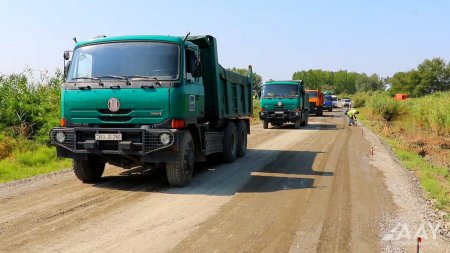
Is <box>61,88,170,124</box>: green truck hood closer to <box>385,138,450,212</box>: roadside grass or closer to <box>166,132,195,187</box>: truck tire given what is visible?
<box>166,132,195,187</box>: truck tire

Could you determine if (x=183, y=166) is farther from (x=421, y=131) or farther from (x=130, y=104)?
(x=421, y=131)

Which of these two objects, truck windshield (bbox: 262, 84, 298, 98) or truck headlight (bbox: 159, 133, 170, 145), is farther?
truck windshield (bbox: 262, 84, 298, 98)

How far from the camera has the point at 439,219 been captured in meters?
6.47

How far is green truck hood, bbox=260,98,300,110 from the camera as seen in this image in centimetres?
2411

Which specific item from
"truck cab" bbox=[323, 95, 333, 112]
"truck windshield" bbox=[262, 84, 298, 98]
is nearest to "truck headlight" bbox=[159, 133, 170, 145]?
"truck windshield" bbox=[262, 84, 298, 98]

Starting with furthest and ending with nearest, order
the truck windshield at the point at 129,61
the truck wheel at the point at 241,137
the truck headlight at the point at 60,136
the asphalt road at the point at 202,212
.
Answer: the truck wheel at the point at 241,137 → the truck headlight at the point at 60,136 → the truck windshield at the point at 129,61 → the asphalt road at the point at 202,212

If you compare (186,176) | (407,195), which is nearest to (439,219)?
(407,195)

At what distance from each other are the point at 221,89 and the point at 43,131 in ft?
20.9

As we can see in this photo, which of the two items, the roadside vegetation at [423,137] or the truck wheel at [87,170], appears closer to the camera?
the truck wheel at [87,170]

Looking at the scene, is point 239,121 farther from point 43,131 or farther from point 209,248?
point 209,248

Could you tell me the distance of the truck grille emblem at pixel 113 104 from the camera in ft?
24.5

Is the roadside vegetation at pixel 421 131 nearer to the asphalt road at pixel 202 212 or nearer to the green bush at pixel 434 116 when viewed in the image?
the green bush at pixel 434 116

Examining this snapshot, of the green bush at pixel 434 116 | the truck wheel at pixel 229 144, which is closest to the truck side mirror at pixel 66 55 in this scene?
the truck wheel at pixel 229 144

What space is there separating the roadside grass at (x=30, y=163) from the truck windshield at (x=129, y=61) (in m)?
3.04
